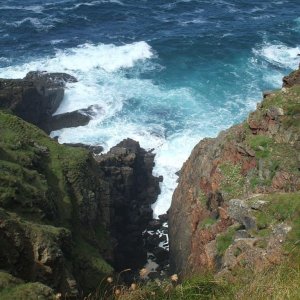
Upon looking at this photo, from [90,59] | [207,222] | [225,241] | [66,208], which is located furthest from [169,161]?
[225,241]

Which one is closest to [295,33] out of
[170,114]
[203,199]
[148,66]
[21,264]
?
[148,66]

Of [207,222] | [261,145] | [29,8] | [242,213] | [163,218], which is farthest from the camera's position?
[29,8]

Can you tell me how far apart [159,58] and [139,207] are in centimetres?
3312

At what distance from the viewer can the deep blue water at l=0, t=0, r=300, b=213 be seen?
197ft

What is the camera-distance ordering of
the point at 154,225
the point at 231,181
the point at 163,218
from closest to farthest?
the point at 231,181
the point at 154,225
the point at 163,218

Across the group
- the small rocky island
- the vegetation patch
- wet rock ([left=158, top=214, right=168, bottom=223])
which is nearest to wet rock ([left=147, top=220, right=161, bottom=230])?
the small rocky island

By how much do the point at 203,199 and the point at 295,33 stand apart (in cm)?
5291

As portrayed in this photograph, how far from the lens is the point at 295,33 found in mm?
80688

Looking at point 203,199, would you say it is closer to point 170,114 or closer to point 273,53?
point 170,114

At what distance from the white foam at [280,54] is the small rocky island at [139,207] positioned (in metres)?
30.4

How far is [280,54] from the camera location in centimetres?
7406

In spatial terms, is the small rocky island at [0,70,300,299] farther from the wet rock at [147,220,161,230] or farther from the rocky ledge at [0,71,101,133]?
the rocky ledge at [0,71,101,133]

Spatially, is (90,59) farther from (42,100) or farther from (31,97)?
(31,97)

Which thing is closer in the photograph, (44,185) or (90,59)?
(44,185)
